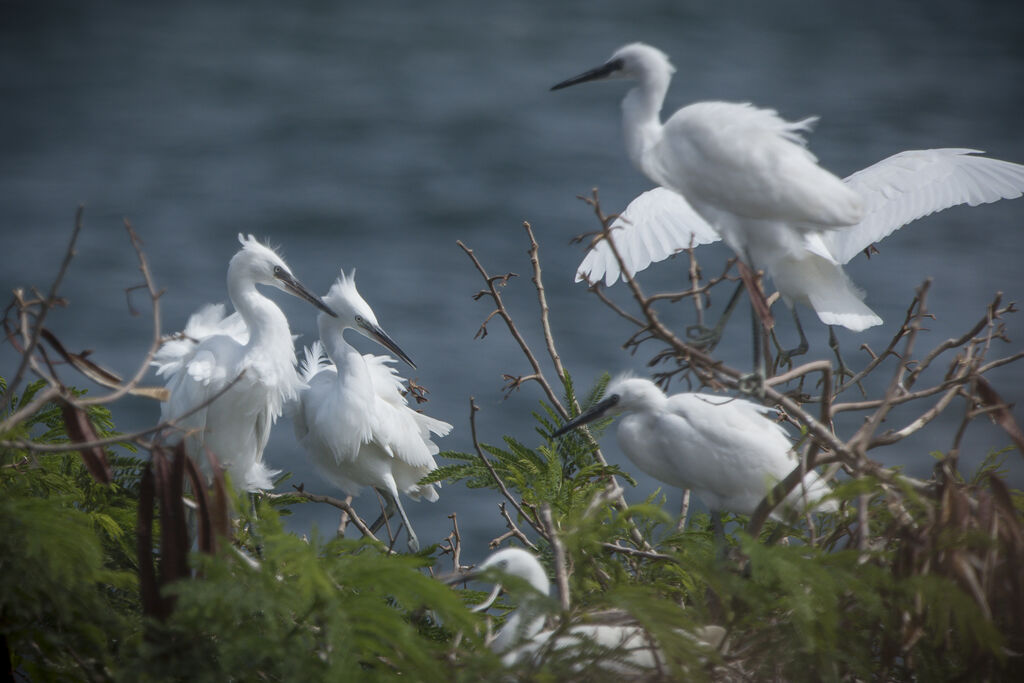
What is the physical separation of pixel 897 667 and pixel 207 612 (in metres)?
1.56

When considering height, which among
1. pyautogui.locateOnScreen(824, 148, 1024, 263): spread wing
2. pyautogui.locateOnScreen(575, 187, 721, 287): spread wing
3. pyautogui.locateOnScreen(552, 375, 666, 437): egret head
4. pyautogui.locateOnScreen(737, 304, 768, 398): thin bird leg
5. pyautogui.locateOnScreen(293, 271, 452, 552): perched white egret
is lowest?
pyautogui.locateOnScreen(293, 271, 452, 552): perched white egret

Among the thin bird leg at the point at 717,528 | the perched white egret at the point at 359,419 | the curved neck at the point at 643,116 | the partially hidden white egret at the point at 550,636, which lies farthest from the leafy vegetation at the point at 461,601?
the perched white egret at the point at 359,419

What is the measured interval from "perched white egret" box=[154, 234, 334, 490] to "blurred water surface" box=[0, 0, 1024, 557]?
4.56 m

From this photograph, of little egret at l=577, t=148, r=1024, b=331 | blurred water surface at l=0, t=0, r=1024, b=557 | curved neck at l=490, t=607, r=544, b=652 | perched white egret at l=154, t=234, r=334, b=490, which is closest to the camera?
curved neck at l=490, t=607, r=544, b=652

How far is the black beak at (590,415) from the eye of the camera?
3.49 m

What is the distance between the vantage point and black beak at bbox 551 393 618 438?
349cm

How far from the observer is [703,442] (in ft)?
11.3

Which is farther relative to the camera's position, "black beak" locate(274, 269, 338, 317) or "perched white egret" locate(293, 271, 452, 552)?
"perched white egret" locate(293, 271, 452, 552)

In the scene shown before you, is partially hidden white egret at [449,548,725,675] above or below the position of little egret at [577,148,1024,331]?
below

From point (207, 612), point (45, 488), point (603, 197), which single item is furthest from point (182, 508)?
point (603, 197)

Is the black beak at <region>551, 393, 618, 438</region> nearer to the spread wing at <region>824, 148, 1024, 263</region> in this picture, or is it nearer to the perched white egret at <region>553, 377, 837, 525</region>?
the perched white egret at <region>553, 377, 837, 525</region>

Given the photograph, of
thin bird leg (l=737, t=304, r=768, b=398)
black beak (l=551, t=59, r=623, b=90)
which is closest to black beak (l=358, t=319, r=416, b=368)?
black beak (l=551, t=59, r=623, b=90)

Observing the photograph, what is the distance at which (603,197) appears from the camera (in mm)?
12336

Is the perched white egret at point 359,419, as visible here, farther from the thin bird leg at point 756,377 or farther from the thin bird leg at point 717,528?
the thin bird leg at point 756,377
